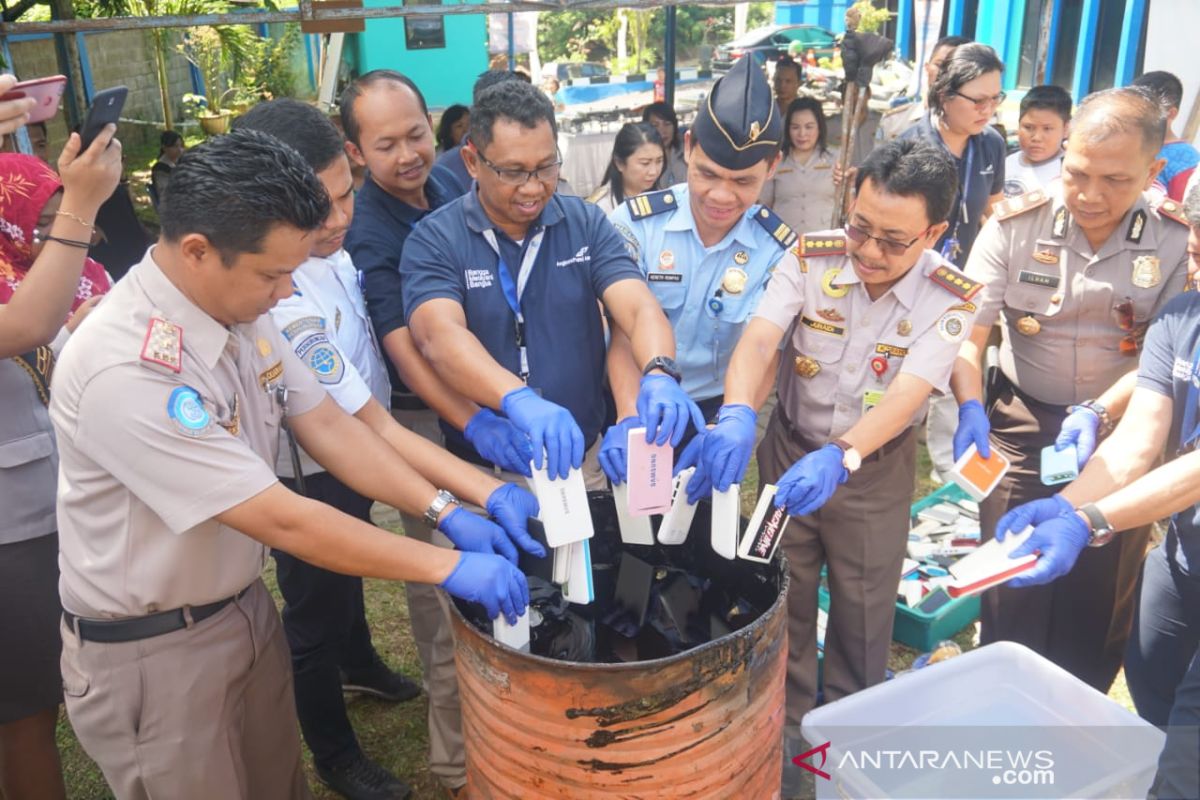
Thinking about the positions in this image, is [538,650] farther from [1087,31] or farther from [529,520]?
[1087,31]

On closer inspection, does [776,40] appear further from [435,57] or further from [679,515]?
[679,515]

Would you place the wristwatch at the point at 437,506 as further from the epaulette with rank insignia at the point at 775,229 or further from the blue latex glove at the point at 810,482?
the epaulette with rank insignia at the point at 775,229

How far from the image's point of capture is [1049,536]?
1937 millimetres

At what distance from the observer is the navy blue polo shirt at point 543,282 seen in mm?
2168

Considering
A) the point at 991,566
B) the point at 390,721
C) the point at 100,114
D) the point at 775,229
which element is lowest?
the point at 390,721

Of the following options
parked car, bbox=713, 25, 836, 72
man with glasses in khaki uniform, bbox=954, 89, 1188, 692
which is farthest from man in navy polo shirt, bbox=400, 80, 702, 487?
parked car, bbox=713, 25, 836, 72

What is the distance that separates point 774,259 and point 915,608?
1356mm

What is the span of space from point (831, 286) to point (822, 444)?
1.41 feet

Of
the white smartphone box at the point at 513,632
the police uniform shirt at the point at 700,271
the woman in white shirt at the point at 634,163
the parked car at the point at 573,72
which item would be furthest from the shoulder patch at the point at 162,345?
the parked car at the point at 573,72

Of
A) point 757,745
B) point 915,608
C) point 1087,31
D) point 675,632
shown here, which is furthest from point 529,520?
point 1087,31

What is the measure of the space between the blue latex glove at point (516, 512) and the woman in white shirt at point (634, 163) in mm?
2918

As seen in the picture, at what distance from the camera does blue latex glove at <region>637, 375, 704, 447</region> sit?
72.1 inches

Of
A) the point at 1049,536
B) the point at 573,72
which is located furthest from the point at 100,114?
the point at 573,72

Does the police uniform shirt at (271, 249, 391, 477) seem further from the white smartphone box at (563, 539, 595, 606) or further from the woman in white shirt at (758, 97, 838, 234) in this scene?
the woman in white shirt at (758, 97, 838, 234)
